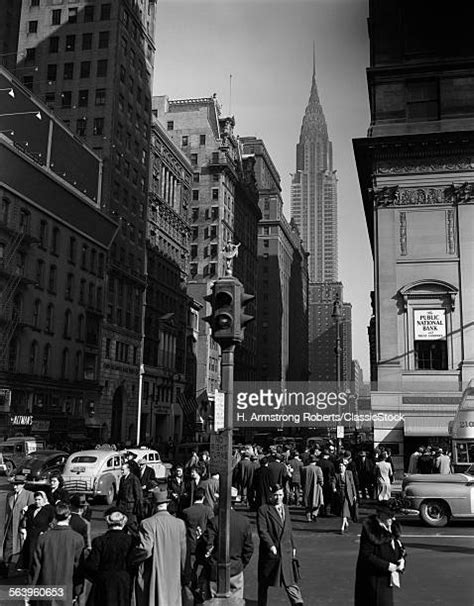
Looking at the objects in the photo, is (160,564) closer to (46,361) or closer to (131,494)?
(131,494)

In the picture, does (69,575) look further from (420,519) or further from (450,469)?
(450,469)

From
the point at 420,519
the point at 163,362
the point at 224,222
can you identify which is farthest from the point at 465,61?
the point at 224,222

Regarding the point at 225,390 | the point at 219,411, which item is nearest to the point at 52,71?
the point at 219,411

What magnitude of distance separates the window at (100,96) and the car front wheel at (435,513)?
2122 inches

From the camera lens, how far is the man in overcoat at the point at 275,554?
829 cm

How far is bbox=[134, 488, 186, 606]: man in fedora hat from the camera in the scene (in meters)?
7.28

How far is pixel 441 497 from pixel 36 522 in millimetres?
10904

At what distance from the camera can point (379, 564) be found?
672 cm

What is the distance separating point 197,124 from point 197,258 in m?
21.7

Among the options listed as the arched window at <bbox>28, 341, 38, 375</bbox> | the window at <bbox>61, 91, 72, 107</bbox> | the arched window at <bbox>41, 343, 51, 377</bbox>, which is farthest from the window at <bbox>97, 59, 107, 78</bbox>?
the arched window at <bbox>28, 341, 38, 375</bbox>

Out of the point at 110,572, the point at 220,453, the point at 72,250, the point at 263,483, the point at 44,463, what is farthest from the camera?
the point at 72,250

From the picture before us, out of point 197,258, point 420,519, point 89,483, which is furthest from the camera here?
point 197,258

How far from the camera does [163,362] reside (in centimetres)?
7694

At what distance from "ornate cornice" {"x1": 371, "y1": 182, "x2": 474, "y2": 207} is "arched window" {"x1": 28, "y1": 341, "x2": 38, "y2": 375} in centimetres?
2344
